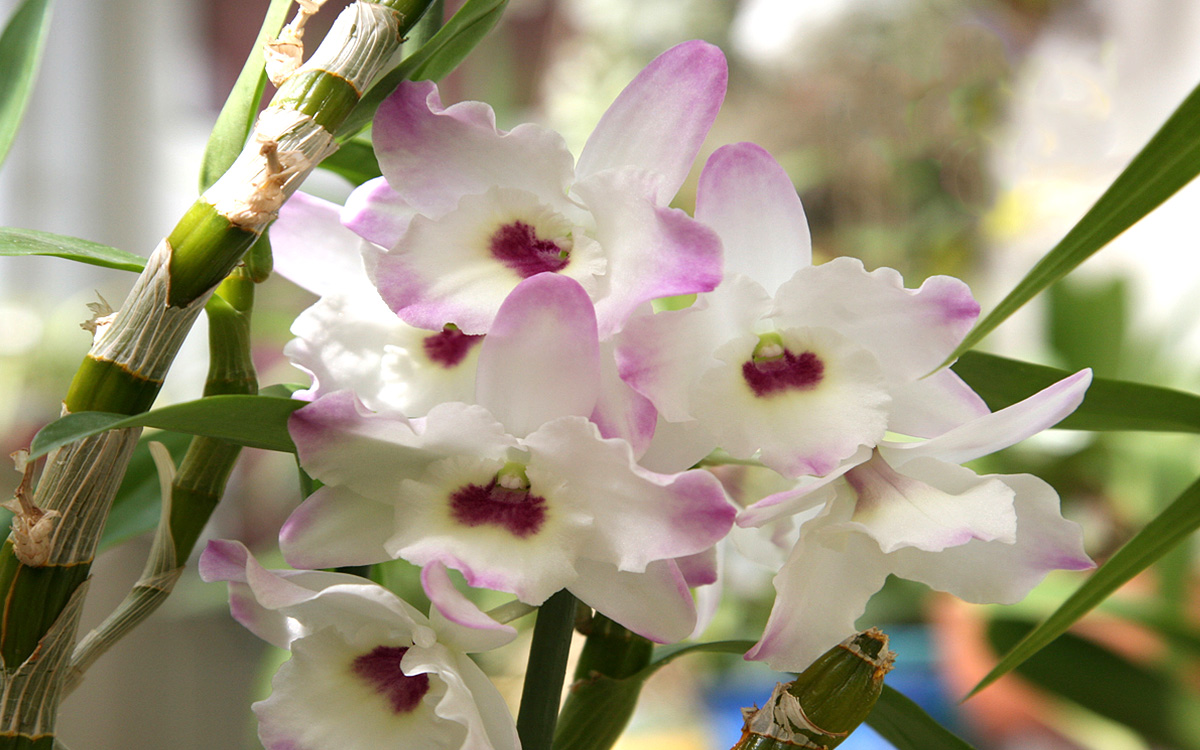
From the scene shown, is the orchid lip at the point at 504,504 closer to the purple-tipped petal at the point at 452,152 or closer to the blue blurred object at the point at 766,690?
the purple-tipped petal at the point at 452,152

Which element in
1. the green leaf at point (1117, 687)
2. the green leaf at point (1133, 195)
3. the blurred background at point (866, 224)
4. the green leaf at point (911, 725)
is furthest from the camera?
the blurred background at point (866, 224)

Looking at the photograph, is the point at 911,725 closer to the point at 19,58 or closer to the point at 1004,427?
the point at 1004,427

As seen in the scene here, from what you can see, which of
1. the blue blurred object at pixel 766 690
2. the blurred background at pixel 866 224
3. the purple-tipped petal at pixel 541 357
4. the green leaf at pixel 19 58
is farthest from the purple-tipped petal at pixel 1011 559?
the blue blurred object at pixel 766 690

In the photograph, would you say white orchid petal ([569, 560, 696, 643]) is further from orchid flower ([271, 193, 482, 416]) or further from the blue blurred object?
the blue blurred object

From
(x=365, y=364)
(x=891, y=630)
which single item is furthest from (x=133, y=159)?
(x=365, y=364)

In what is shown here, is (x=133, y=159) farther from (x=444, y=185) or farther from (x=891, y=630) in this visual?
(x=444, y=185)
